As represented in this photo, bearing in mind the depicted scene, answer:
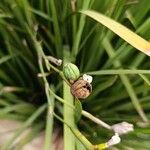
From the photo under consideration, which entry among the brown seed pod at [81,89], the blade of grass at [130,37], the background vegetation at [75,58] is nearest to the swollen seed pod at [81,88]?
the brown seed pod at [81,89]

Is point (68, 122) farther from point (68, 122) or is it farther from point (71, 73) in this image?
point (71, 73)

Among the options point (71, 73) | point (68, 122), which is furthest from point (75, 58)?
point (71, 73)

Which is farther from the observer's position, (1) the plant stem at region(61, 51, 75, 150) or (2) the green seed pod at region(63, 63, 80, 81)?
(1) the plant stem at region(61, 51, 75, 150)

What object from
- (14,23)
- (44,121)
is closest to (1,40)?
(14,23)

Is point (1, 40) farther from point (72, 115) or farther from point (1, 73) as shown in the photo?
point (72, 115)

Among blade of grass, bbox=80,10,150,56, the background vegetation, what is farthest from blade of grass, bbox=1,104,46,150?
blade of grass, bbox=80,10,150,56

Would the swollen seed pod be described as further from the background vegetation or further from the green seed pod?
the background vegetation
